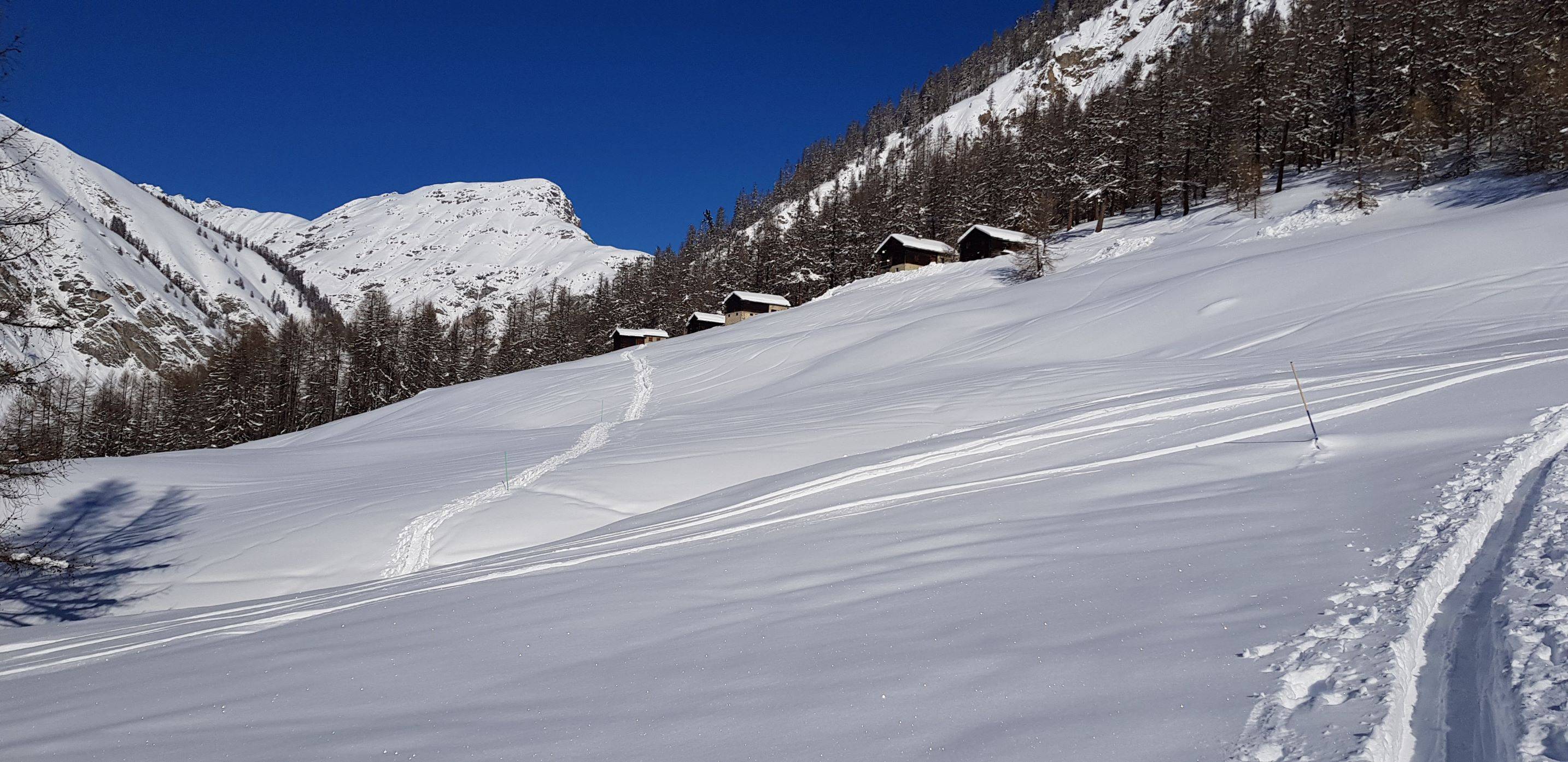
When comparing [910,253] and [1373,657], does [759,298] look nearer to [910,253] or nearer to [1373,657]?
[910,253]

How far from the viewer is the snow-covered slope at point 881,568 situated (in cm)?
316

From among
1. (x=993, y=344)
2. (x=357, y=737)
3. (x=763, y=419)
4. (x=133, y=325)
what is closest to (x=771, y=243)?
(x=993, y=344)

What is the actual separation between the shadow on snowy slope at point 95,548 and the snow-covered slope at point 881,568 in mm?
109

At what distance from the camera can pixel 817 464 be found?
1281 centimetres

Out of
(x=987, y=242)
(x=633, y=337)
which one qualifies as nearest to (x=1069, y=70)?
(x=987, y=242)

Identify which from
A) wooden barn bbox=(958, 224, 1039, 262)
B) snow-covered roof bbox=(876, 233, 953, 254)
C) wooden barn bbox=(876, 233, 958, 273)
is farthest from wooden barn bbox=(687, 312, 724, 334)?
wooden barn bbox=(958, 224, 1039, 262)

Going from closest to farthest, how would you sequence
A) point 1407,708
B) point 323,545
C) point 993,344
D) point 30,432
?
point 1407,708
point 30,432
point 323,545
point 993,344

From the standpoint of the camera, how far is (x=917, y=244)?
5703 cm

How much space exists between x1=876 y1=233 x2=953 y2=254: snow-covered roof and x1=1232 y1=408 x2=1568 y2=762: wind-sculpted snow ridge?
53623 millimetres

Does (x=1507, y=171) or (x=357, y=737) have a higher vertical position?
Answer: (x=1507, y=171)

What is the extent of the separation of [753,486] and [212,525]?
11.4 m

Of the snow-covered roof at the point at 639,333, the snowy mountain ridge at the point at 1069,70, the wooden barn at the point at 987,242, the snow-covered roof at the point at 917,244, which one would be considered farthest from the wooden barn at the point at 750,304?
the snowy mountain ridge at the point at 1069,70

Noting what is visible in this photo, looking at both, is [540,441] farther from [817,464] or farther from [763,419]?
[817,464]

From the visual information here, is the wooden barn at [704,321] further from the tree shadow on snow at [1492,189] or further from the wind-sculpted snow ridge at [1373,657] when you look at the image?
the wind-sculpted snow ridge at [1373,657]
